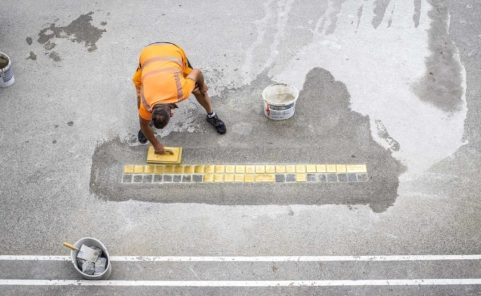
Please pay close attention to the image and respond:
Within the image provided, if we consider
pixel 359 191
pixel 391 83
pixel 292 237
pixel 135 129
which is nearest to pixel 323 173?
pixel 359 191

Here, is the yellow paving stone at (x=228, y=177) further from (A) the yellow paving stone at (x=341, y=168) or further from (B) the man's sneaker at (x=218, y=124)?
(A) the yellow paving stone at (x=341, y=168)

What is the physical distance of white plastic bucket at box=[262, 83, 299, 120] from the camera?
573cm

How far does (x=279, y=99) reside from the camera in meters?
5.93

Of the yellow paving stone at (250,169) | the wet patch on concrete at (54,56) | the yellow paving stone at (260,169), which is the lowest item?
the yellow paving stone at (250,169)

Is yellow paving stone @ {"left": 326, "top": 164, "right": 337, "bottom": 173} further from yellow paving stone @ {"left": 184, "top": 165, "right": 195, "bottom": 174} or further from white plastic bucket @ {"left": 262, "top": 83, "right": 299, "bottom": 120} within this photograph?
yellow paving stone @ {"left": 184, "top": 165, "right": 195, "bottom": 174}

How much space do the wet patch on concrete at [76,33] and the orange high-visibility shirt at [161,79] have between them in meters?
2.54

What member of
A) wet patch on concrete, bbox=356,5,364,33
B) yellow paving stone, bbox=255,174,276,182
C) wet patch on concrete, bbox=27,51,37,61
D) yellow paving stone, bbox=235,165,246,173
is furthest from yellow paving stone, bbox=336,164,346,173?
wet patch on concrete, bbox=27,51,37,61

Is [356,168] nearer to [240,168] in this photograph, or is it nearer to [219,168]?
[240,168]

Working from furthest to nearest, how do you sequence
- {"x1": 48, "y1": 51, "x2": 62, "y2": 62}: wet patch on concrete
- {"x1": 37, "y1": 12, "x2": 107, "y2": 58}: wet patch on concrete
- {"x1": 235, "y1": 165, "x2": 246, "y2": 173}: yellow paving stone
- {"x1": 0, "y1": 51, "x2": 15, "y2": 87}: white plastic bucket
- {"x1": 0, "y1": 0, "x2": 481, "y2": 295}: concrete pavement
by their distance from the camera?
{"x1": 37, "y1": 12, "x2": 107, "y2": 58}: wet patch on concrete
{"x1": 48, "y1": 51, "x2": 62, "y2": 62}: wet patch on concrete
{"x1": 0, "y1": 51, "x2": 15, "y2": 87}: white plastic bucket
{"x1": 235, "y1": 165, "x2": 246, "y2": 173}: yellow paving stone
{"x1": 0, "y1": 0, "x2": 481, "y2": 295}: concrete pavement

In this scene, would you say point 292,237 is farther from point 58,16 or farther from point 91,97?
point 58,16

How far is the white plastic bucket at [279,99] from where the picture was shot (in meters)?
5.73

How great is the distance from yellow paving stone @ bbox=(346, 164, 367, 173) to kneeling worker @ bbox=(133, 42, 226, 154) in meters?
2.17

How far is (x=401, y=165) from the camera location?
17.9ft

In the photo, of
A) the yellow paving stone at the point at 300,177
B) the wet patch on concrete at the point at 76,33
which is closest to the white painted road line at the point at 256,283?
the yellow paving stone at the point at 300,177
